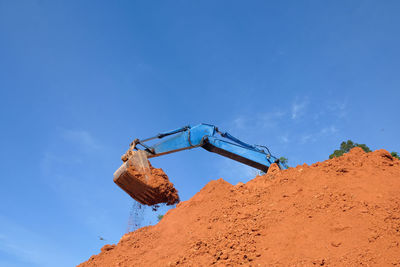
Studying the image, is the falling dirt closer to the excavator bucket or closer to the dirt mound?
the excavator bucket

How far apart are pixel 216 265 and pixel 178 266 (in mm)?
1048

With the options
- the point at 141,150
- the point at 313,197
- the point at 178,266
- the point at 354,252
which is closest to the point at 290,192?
the point at 313,197

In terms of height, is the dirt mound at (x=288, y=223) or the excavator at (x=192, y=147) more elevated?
the excavator at (x=192, y=147)

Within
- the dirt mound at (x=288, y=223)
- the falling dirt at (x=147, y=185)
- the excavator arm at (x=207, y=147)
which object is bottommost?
the dirt mound at (x=288, y=223)

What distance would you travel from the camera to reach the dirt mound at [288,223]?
612cm

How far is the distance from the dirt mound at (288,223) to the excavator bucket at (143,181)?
0.74 meters

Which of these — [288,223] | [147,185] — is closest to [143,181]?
[147,185]

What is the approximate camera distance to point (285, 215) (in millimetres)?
7520

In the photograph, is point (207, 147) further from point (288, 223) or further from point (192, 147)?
point (288, 223)

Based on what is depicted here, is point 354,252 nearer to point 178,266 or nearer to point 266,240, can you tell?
point 266,240

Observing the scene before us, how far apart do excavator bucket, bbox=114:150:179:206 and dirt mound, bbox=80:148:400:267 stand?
737mm

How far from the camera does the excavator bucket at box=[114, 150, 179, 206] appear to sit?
9.52 meters

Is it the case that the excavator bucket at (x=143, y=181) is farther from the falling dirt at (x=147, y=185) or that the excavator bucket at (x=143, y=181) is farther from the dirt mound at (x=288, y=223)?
the dirt mound at (x=288, y=223)

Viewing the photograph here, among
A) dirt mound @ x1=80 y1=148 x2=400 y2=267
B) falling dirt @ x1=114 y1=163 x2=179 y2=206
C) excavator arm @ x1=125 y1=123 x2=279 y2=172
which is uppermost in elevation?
excavator arm @ x1=125 y1=123 x2=279 y2=172
